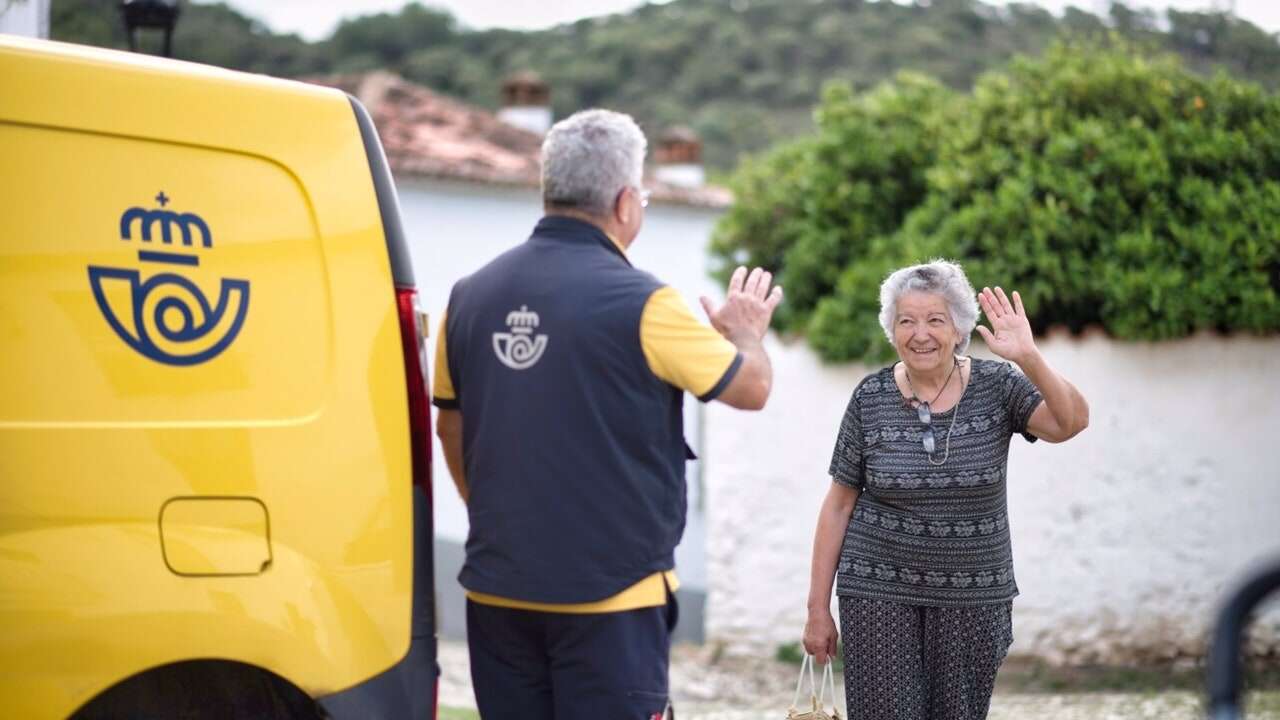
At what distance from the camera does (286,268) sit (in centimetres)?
331

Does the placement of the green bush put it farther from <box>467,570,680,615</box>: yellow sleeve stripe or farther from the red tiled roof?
the red tiled roof

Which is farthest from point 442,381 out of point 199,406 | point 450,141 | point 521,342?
point 450,141

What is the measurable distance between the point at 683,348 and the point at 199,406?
1057 millimetres

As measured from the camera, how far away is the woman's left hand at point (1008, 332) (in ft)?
12.9

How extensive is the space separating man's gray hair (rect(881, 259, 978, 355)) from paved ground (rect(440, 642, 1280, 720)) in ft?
10.2


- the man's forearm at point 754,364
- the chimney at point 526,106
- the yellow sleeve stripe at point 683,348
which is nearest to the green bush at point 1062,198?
the man's forearm at point 754,364

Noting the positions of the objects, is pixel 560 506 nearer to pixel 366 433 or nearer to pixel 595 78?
pixel 366 433

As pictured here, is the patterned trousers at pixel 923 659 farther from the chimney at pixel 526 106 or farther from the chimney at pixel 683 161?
the chimney at pixel 526 106

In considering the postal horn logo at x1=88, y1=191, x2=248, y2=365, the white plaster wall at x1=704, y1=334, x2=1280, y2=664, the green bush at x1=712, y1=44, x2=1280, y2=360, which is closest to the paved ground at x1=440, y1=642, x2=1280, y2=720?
the white plaster wall at x1=704, y1=334, x2=1280, y2=664

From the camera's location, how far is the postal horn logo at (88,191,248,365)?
10.4ft

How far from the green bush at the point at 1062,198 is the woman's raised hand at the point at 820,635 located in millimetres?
5247

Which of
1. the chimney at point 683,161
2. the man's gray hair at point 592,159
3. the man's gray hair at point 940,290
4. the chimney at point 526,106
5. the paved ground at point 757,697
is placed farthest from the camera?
the chimney at point 526,106

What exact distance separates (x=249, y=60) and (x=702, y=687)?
2442 cm

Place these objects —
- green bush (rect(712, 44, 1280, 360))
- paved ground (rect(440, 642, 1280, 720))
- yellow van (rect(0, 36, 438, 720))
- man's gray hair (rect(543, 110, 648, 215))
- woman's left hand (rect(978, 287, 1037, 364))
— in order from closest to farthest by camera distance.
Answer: yellow van (rect(0, 36, 438, 720)) < man's gray hair (rect(543, 110, 648, 215)) < woman's left hand (rect(978, 287, 1037, 364)) < paved ground (rect(440, 642, 1280, 720)) < green bush (rect(712, 44, 1280, 360))
